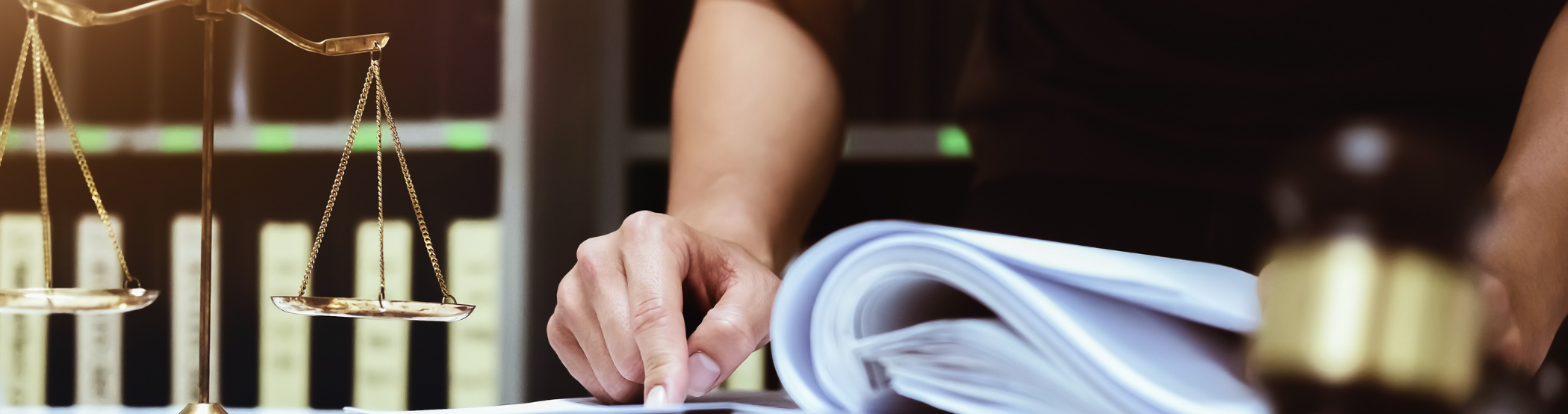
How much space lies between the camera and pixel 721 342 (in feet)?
1.49

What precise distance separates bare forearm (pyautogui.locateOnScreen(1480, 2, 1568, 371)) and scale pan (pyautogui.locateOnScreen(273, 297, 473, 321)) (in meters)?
0.37

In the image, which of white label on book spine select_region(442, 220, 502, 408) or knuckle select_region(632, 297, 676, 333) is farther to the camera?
white label on book spine select_region(442, 220, 502, 408)

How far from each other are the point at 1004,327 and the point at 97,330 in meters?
1.35

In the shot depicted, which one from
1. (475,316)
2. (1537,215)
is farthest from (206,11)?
(475,316)

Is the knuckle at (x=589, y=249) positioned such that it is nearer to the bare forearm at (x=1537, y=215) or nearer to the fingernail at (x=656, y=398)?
the fingernail at (x=656, y=398)

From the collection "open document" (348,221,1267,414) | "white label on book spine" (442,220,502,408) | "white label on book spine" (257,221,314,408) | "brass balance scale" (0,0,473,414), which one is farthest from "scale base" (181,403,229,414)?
"white label on book spine" (257,221,314,408)

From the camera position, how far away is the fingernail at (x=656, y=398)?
398 millimetres

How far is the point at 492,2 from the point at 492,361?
1.46 ft

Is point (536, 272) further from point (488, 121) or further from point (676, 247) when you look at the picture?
point (676, 247)

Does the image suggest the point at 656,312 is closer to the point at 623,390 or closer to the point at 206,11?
the point at 623,390

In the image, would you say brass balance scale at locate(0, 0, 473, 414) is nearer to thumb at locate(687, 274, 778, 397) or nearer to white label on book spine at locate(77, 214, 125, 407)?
thumb at locate(687, 274, 778, 397)

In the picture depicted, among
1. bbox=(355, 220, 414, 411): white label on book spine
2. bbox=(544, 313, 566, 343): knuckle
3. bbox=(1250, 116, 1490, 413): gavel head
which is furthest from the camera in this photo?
bbox=(355, 220, 414, 411): white label on book spine

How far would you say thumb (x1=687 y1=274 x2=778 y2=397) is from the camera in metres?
0.45

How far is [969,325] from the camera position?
0.31m
